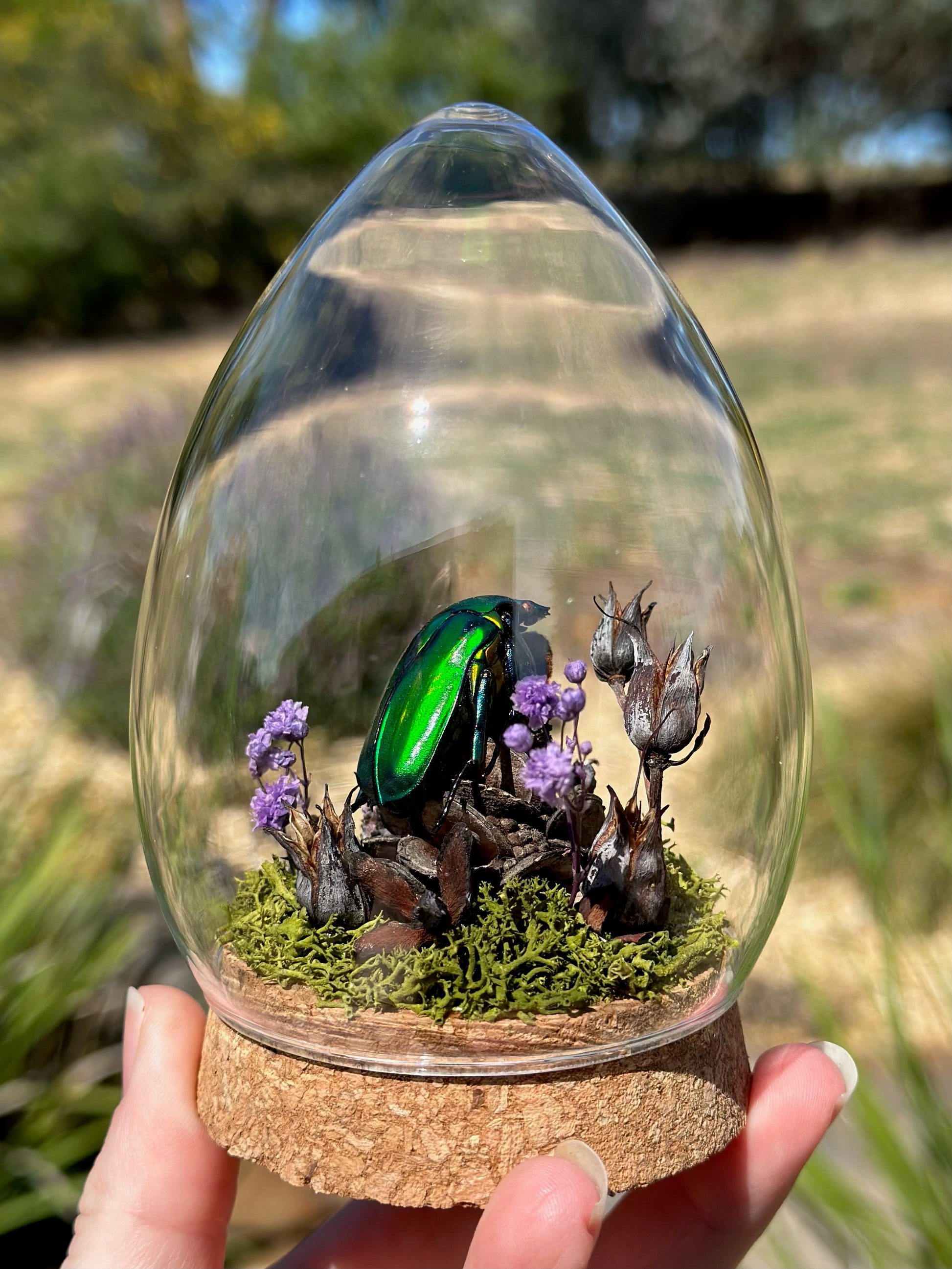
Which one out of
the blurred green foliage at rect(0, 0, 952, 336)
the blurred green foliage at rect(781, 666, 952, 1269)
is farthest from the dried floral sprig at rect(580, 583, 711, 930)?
→ the blurred green foliage at rect(0, 0, 952, 336)

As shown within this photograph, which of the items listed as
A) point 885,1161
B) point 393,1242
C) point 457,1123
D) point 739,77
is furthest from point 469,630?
point 739,77

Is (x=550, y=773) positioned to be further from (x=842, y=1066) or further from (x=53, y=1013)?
(x=53, y=1013)

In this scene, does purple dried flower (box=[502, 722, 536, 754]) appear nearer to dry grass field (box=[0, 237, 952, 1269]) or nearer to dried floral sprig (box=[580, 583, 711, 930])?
dried floral sprig (box=[580, 583, 711, 930])

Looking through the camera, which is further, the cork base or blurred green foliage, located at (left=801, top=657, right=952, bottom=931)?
blurred green foliage, located at (left=801, top=657, right=952, bottom=931)

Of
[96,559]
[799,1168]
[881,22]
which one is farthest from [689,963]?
[881,22]

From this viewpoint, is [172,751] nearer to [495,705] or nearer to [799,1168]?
[495,705]

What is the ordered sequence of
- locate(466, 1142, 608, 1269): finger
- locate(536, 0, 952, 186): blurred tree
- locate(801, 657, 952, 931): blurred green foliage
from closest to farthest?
locate(466, 1142, 608, 1269): finger → locate(801, 657, 952, 931): blurred green foliage → locate(536, 0, 952, 186): blurred tree
